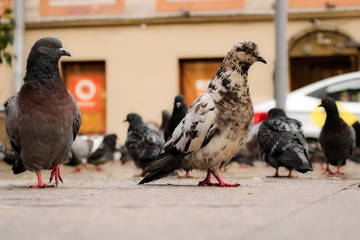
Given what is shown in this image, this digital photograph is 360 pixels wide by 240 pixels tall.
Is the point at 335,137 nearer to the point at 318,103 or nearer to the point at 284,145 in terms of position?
the point at 284,145

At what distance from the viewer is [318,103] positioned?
9820 millimetres

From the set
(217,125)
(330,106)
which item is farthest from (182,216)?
(330,106)

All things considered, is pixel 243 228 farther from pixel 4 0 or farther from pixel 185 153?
pixel 4 0

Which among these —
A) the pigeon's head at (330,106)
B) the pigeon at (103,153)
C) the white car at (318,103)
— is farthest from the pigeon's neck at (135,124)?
the pigeon's head at (330,106)

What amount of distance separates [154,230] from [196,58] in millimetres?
13625

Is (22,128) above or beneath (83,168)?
above

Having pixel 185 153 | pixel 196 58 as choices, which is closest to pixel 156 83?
pixel 196 58

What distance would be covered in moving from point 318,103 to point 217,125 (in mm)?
5196

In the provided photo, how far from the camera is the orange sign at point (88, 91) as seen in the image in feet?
55.1

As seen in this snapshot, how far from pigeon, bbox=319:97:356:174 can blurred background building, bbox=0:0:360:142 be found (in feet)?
24.0

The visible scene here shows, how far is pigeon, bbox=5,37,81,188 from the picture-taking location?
501 cm

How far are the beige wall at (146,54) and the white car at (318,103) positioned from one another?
213 inches

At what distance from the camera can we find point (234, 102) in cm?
498

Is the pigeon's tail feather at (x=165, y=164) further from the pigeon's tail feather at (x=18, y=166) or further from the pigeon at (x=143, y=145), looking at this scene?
the pigeon at (x=143, y=145)
